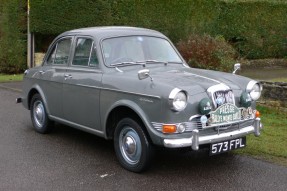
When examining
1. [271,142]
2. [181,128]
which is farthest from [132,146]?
[271,142]

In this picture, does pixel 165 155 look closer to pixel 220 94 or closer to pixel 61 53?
pixel 220 94

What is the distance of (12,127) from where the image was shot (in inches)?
317

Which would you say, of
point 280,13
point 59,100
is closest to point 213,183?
point 59,100

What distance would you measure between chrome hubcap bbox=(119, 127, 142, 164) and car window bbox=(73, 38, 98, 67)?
1157mm

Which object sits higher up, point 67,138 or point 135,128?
point 135,128

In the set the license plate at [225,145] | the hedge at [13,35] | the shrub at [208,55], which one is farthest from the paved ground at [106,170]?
the hedge at [13,35]

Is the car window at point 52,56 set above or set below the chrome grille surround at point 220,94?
above

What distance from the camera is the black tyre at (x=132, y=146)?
17.3ft

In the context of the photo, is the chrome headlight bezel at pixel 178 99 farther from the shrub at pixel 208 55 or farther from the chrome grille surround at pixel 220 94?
the shrub at pixel 208 55

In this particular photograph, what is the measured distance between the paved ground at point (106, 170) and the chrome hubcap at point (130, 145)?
19cm

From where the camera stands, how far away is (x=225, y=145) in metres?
5.29

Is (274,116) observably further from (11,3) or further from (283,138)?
(11,3)

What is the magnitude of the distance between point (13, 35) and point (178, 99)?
13.4 meters

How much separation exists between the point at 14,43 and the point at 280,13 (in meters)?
12.3
